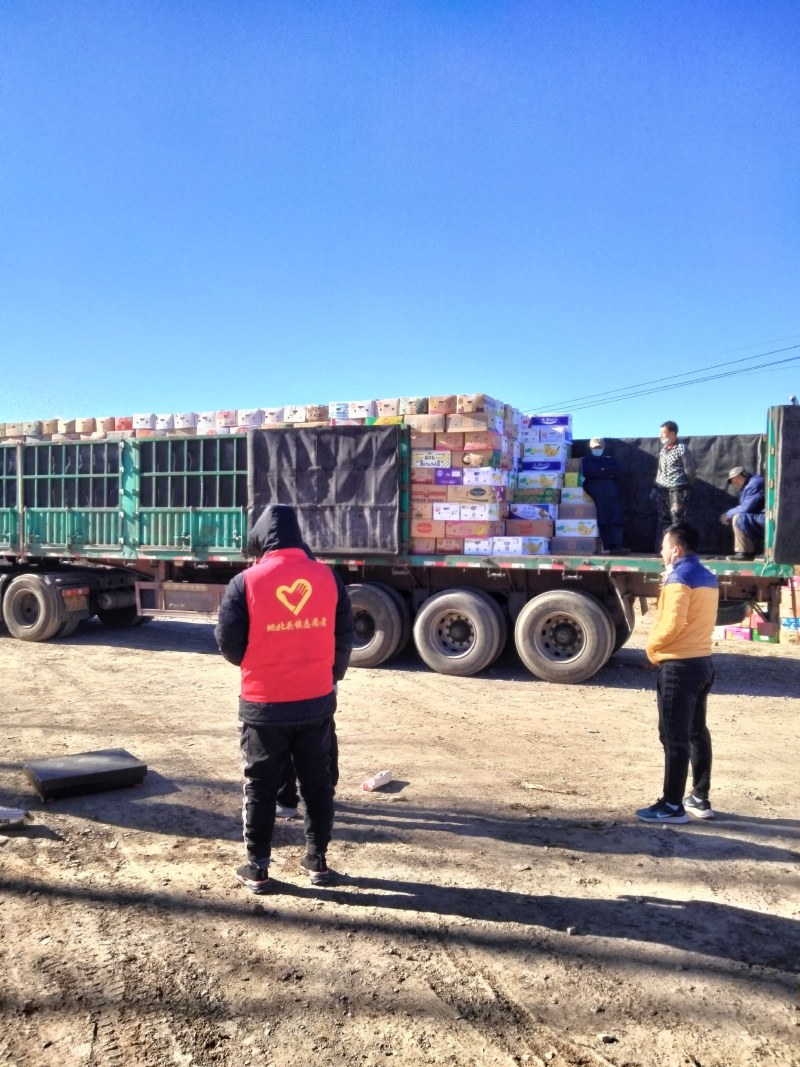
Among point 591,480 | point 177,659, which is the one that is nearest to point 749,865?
point 591,480

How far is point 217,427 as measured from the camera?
11.2 meters

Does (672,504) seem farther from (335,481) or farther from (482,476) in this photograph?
(335,481)

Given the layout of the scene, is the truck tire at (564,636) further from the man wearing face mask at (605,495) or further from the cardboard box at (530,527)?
the man wearing face mask at (605,495)

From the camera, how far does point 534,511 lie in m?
10.0

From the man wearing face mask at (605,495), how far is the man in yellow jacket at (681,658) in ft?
17.7

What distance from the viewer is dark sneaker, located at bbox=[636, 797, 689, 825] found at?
4.88 m

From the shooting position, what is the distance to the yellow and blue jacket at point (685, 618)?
15.7ft

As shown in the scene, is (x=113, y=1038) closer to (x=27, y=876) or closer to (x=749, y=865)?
(x=27, y=876)

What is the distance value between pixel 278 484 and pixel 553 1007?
814cm

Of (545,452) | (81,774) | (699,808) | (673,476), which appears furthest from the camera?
(545,452)

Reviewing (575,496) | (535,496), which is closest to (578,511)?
(575,496)

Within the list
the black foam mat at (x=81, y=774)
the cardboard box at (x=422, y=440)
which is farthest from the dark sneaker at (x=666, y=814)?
the cardboard box at (x=422, y=440)

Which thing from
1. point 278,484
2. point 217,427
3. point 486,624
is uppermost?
point 217,427

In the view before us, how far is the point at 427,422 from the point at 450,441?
37cm
